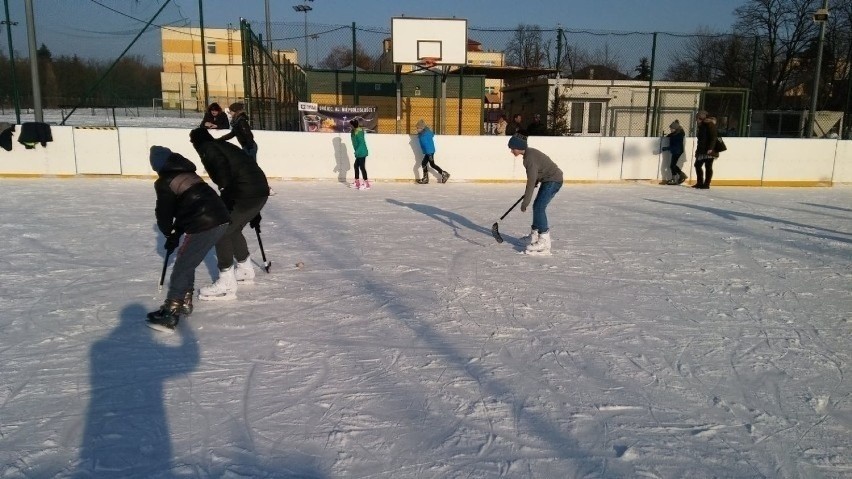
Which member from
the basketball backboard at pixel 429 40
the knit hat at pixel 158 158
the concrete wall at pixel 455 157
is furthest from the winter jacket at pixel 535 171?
the basketball backboard at pixel 429 40

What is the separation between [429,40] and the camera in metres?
17.3

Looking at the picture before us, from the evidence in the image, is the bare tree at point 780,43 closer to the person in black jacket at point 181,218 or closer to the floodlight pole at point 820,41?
the floodlight pole at point 820,41

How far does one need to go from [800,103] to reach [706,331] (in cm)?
3029

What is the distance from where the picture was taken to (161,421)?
301 cm

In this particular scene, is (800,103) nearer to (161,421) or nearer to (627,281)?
(627,281)

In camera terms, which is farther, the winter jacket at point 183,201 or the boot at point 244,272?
the boot at point 244,272

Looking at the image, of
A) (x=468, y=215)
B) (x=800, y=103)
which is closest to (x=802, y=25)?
(x=800, y=103)

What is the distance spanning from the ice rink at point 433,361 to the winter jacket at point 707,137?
5.92 m

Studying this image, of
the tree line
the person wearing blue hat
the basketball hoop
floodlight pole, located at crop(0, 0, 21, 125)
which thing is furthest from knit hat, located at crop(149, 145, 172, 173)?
the basketball hoop

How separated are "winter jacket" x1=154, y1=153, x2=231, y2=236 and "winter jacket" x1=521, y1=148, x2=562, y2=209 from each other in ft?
11.1

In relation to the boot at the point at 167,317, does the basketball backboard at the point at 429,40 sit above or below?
above

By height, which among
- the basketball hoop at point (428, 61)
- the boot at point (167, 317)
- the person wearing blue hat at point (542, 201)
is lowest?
the boot at point (167, 317)

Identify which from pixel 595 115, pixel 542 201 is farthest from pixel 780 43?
pixel 542 201

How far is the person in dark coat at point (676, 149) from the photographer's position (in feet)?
45.6
